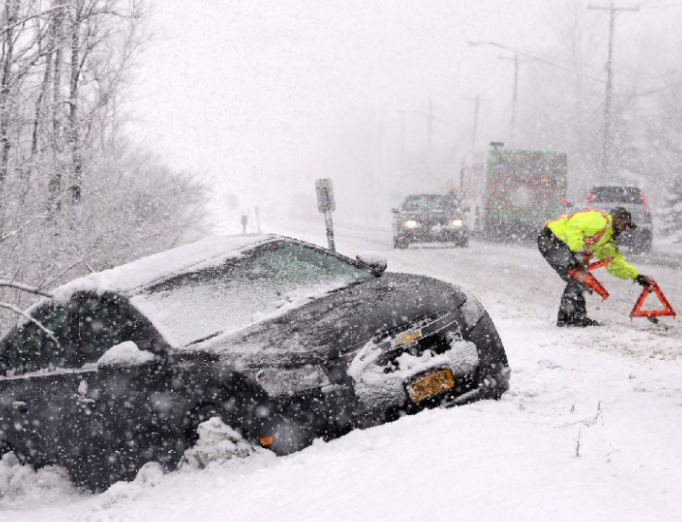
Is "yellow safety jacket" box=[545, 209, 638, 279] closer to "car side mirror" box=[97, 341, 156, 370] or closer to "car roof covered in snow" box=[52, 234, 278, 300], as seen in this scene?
"car roof covered in snow" box=[52, 234, 278, 300]

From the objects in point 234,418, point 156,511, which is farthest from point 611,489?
point 156,511

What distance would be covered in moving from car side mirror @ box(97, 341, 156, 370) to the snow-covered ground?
0.59m

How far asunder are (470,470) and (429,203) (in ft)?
65.4

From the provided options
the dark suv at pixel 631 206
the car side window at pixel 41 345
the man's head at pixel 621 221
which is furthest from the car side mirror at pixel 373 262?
the dark suv at pixel 631 206

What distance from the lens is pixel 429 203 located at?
22.7 metres

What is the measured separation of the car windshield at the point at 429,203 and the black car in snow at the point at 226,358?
17238mm

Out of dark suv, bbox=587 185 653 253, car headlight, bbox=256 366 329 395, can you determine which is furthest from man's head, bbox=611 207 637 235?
dark suv, bbox=587 185 653 253

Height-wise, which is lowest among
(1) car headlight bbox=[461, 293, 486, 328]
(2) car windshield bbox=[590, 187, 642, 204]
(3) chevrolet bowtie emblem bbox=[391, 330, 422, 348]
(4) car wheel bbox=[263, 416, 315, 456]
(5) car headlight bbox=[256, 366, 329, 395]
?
(4) car wheel bbox=[263, 416, 315, 456]

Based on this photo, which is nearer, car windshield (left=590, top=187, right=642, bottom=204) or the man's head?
the man's head

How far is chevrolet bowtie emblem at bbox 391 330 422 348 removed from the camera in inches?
167

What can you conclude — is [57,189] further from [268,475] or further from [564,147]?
[564,147]

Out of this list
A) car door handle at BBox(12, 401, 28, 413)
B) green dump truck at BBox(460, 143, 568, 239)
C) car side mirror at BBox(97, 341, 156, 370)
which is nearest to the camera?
car side mirror at BBox(97, 341, 156, 370)

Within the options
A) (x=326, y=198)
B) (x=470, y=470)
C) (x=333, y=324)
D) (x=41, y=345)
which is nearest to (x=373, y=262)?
(x=333, y=324)

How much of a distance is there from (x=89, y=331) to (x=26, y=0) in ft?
16.2
